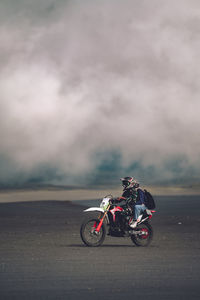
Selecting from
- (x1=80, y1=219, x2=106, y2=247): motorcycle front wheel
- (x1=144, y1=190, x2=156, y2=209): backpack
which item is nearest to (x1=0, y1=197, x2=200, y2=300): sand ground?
(x1=80, y1=219, x2=106, y2=247): motorcycle front wheel

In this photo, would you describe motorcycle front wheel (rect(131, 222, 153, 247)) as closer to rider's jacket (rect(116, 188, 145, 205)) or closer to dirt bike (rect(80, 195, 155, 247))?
dirt bike (rect(80, 195, 155, 247))

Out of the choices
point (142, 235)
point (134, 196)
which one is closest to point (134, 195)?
point (134, 196)

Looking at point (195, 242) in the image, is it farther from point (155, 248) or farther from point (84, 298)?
point (84, 298)

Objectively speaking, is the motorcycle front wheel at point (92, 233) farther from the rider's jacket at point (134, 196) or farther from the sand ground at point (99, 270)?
the rider's jacket at point (134, 196)

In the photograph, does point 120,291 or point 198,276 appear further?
point 198,276

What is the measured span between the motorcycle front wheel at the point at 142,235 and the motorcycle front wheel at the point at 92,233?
Result: 3.51ft

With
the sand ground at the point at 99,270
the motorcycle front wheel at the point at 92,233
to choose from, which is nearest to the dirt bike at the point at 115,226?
the motorcycle front wheel at the point at 92,233

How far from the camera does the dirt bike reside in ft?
56.6

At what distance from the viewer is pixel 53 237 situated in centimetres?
2141

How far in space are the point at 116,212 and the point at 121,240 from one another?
3250 millimetres

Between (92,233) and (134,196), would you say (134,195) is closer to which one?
(134,196)

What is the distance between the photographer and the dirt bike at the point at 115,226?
56.6 ft

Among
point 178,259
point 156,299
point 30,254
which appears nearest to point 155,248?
point 178,259

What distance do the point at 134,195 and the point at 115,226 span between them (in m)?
1.18
